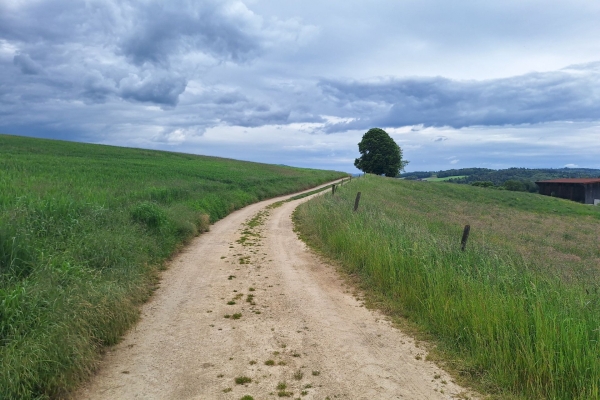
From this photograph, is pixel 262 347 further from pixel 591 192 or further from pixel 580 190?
pixel 591 192

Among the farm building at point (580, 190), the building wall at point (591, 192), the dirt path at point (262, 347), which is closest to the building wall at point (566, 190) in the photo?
the farm building at point (580, 190)

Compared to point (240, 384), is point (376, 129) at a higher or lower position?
higher

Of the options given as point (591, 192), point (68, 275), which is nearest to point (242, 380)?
point (68, 275)

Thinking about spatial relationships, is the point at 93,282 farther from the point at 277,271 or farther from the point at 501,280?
the point at 501,280

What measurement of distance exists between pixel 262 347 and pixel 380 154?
78879mm

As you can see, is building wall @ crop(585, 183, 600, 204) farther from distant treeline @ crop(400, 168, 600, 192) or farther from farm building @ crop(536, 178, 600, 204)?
distant treeline @ crop(400, 168, 600, 192)

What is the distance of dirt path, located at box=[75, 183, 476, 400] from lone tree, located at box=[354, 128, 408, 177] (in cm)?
7445

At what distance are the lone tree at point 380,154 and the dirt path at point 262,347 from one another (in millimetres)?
74447

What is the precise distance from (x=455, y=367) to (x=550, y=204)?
2024 inches

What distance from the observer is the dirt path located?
5285 mm

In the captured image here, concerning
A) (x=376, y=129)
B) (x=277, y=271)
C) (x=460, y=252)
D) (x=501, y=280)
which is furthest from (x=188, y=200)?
(x=376, y=129)

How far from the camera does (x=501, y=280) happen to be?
765cm

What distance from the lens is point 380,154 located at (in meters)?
82.6

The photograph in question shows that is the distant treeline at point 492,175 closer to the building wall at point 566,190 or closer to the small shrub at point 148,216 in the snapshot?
the building wall at point 566,190
